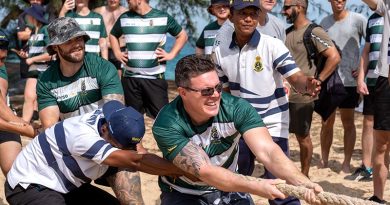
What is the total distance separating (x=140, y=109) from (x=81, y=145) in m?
3.86

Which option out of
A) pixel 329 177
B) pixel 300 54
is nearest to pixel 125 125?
pixel 300 54

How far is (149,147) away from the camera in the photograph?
9453 millimetres

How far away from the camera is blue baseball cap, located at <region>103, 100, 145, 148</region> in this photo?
4316mm

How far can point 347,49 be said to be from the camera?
8.15m

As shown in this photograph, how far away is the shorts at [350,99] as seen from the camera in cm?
813

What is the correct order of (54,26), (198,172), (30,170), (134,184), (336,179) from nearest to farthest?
(198,172) → (30,170) → (134,184) → (54,26) → (336,179)

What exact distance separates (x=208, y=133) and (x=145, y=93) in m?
3.85

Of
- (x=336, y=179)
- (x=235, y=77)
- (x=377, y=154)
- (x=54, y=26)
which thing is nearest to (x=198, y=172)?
(x=235, y=77)

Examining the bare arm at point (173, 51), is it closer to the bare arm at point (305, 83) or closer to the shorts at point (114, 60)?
the shorts at point (114, 60)

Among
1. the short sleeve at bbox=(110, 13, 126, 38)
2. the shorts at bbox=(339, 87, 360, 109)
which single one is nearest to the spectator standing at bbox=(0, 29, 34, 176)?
the short sleeve at bbox=(110, 13, 126, 38)

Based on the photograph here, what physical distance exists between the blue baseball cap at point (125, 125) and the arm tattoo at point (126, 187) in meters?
0.51

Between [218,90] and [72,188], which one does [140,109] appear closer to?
[72,188]

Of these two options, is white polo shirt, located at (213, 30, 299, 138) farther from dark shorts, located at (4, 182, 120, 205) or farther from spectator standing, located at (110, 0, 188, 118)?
spectator standing, located at (110, 0, 188, 118)

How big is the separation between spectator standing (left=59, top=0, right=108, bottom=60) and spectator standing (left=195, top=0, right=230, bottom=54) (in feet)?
4.04
